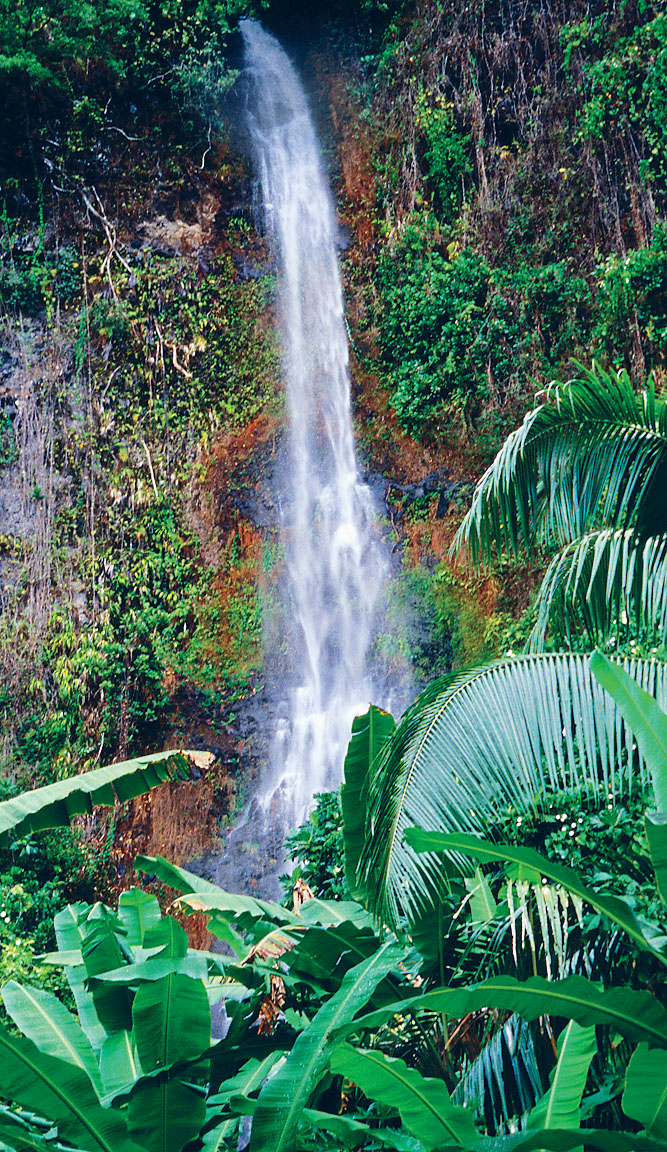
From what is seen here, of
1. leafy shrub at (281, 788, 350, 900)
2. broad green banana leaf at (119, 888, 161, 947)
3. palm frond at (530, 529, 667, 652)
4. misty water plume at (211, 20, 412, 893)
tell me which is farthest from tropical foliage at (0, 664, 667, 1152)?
misty water plume at (211, 20, 412, 893)

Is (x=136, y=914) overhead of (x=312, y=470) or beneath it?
beneath

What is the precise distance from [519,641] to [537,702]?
225 inches

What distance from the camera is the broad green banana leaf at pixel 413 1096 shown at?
1869 mm

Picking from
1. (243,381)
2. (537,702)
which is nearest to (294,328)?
(243,381)

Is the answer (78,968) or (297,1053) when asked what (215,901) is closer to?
(78,968)

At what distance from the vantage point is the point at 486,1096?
10.1 feet

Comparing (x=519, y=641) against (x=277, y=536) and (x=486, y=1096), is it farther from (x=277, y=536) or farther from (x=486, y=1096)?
(x=486, y=1096)

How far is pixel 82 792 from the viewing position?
10.5 ft

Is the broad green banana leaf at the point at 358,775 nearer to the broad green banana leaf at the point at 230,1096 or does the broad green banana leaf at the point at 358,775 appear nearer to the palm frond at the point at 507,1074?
the palm frond at the point at 507,1074

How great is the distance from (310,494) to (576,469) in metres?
6.47

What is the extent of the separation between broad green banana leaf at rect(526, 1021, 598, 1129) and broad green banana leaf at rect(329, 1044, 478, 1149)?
19 cm

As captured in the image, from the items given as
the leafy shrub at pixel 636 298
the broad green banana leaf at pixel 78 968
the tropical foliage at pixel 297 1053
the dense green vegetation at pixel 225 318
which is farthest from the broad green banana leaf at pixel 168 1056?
the leafy shrub at pixel 636 298

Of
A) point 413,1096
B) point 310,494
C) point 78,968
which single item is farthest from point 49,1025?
point 310,494

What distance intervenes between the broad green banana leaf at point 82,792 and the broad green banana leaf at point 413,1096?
1491 millimetres
